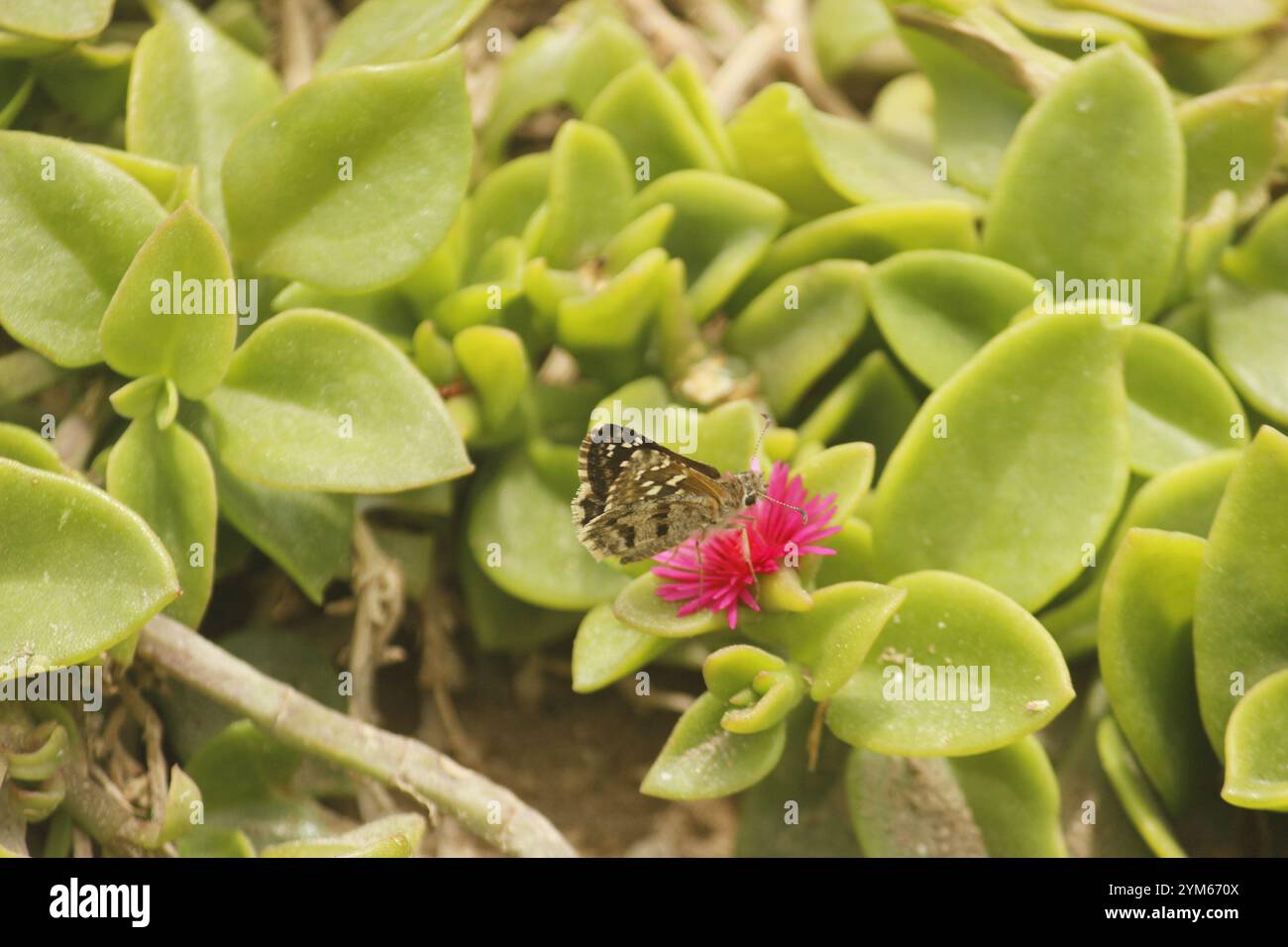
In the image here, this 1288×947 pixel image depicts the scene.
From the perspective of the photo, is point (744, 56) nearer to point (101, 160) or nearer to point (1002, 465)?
point (1002, 465)

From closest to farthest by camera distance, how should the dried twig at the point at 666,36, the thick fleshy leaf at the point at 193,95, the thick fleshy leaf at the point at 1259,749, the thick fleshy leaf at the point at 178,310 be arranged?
the thick fleshy leaf at the point at 1259,749
the thick fleshy leaf at the point at 178,310
the thick fleshy leaf at the point at 193,95
the dried twig at the point at 666,36

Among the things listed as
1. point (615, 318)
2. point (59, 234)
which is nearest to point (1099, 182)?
point (615, 318)

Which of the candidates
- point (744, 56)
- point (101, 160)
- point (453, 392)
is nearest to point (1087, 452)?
point (453, 392)

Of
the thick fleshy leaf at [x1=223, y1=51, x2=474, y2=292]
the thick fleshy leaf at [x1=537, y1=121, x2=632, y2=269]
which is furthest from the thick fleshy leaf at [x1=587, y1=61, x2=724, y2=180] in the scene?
the thick fleshy leaf at [x1=223, y1=51, x2=474, y2=292]

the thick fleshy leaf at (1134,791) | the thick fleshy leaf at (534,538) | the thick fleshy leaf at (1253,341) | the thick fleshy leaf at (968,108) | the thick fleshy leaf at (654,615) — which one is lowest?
the thick fleshy leaf at (1134,791)

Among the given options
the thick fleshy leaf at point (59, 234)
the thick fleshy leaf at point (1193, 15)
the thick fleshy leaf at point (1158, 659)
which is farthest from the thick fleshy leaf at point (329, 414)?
the thick fleshy leaf at point (1193, 15)

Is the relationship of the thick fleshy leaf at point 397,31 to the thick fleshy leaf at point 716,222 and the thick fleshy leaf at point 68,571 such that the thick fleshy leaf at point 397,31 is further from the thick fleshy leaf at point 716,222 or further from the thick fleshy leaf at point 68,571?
the thick fleshy leaf at point 68,571
